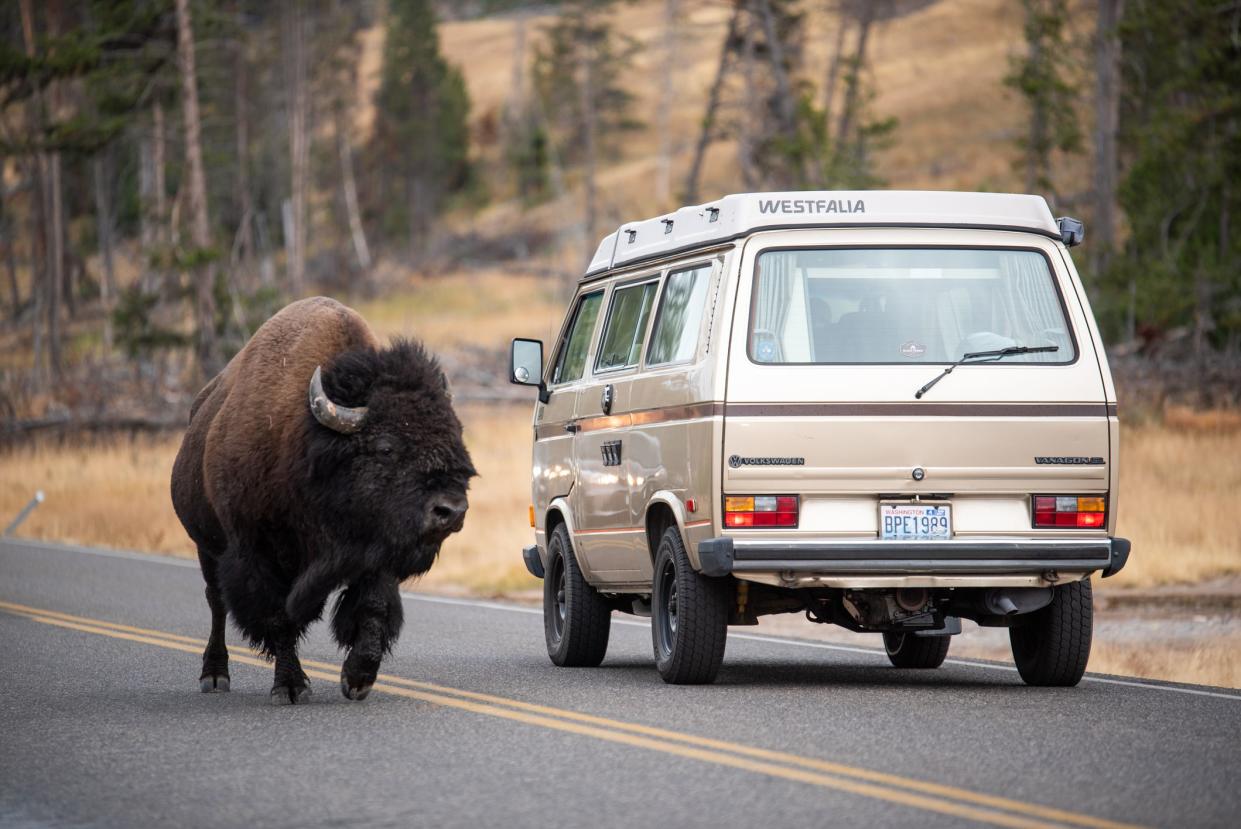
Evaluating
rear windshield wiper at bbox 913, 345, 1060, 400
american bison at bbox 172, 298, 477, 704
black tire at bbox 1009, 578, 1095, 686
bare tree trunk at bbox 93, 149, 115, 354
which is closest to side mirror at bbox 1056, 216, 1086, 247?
rear windshield wiper at bbox 913, 345, 1060, 400

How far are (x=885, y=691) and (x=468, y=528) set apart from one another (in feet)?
48.4

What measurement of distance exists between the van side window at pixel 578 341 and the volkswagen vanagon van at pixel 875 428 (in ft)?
4.78

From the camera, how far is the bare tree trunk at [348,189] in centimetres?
7950

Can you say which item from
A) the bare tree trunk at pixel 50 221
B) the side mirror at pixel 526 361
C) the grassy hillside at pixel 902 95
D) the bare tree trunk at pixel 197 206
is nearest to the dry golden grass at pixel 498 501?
the bare tree trunk at pixel 197 206

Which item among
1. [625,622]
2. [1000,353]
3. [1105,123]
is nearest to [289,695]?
[1000,353]

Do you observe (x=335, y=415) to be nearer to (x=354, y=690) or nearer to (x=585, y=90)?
(x=354, y=690)

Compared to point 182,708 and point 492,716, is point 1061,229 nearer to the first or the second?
point 492,716

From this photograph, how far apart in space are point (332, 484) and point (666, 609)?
2068 millimetres

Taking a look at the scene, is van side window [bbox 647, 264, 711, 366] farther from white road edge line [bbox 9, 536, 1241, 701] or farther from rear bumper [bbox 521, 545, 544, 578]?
white road edge line [bbox 9, 536, 1241, 701]

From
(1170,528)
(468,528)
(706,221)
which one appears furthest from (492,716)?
(468,528)

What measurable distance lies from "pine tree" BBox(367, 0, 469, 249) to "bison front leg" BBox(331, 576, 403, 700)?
246 ft

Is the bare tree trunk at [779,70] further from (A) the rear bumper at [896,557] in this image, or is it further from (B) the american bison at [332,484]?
(A) the rear bumper at [896,557]

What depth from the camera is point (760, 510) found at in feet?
30.5

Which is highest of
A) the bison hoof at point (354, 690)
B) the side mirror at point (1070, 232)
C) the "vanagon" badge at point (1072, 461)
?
the side mirror at point (1070, 232)
